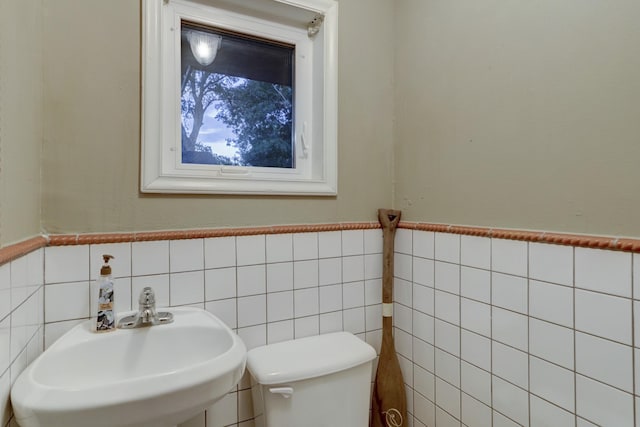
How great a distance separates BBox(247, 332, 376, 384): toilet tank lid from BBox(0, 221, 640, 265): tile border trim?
442 mm

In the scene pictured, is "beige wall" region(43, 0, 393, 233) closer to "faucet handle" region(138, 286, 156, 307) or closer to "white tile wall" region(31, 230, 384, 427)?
"white tile wall" region(31, 230, 384, 427)

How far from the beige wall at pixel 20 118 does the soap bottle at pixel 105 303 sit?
0.69 ft

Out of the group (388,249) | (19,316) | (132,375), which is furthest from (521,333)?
(19,316)

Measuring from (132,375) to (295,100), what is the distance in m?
1.20

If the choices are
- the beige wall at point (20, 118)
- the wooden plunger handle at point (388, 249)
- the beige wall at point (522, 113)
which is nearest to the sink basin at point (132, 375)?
the beige wall at point (20, 118)

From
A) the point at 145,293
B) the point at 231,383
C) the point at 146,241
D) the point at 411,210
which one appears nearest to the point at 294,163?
the point at 411,210

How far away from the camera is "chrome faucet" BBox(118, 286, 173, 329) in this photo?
1.00 meters

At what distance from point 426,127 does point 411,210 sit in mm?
362

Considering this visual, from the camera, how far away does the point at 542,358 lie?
95 cm

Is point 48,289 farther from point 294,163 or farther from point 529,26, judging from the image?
point 529,26

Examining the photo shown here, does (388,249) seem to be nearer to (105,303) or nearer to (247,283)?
(247,283)

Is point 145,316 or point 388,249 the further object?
point 388,249

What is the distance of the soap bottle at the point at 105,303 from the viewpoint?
966mm

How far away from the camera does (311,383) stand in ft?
3.56
